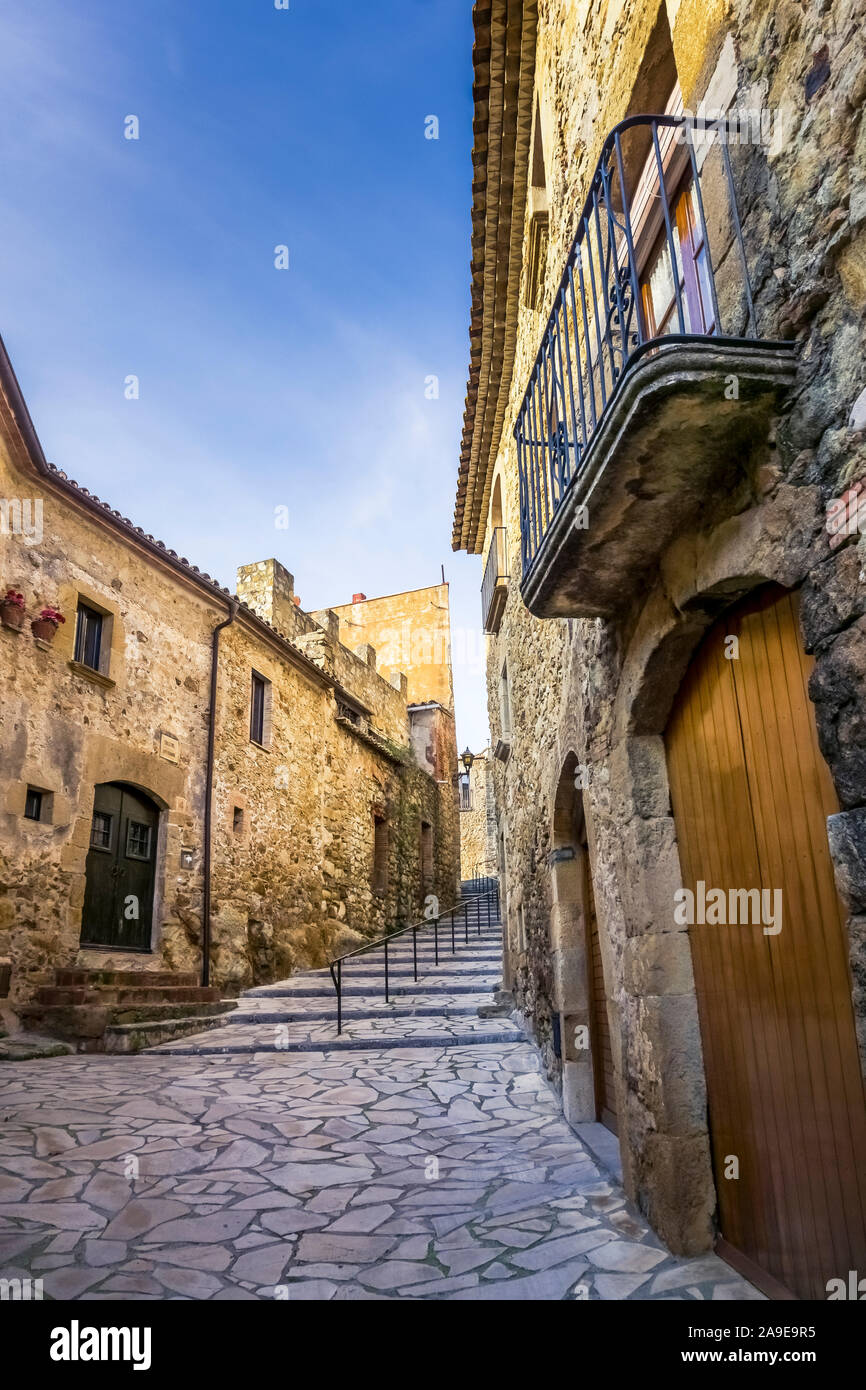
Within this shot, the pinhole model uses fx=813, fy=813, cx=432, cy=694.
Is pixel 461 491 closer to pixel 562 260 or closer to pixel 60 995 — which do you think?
pixel 562 260

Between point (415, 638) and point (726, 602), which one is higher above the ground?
point (415, 638)

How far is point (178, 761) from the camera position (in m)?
10.4

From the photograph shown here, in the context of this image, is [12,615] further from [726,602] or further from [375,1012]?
Answer: [726,602]

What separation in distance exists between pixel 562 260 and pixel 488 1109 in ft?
18.0

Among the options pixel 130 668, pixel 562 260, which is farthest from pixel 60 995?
pixel 562 260

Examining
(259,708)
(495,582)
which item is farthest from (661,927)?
(259,708)

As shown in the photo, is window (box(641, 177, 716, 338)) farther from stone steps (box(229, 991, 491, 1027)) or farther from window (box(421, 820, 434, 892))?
window (box(421, 820, 434, 892))

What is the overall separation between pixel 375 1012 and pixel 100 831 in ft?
12.0

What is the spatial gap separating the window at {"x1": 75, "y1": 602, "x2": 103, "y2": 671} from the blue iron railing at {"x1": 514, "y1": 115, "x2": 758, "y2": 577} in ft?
21.3

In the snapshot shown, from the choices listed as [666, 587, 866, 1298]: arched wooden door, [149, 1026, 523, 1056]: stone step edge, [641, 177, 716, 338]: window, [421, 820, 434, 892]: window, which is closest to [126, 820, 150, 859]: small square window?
[149, 1026, 523, 1056]: stone step edge

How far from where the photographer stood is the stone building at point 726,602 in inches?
77.0

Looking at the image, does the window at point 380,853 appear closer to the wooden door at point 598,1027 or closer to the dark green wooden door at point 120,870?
the dark green wooden door at point 120,870

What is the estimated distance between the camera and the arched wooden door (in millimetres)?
2248

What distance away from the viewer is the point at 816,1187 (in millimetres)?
2334
